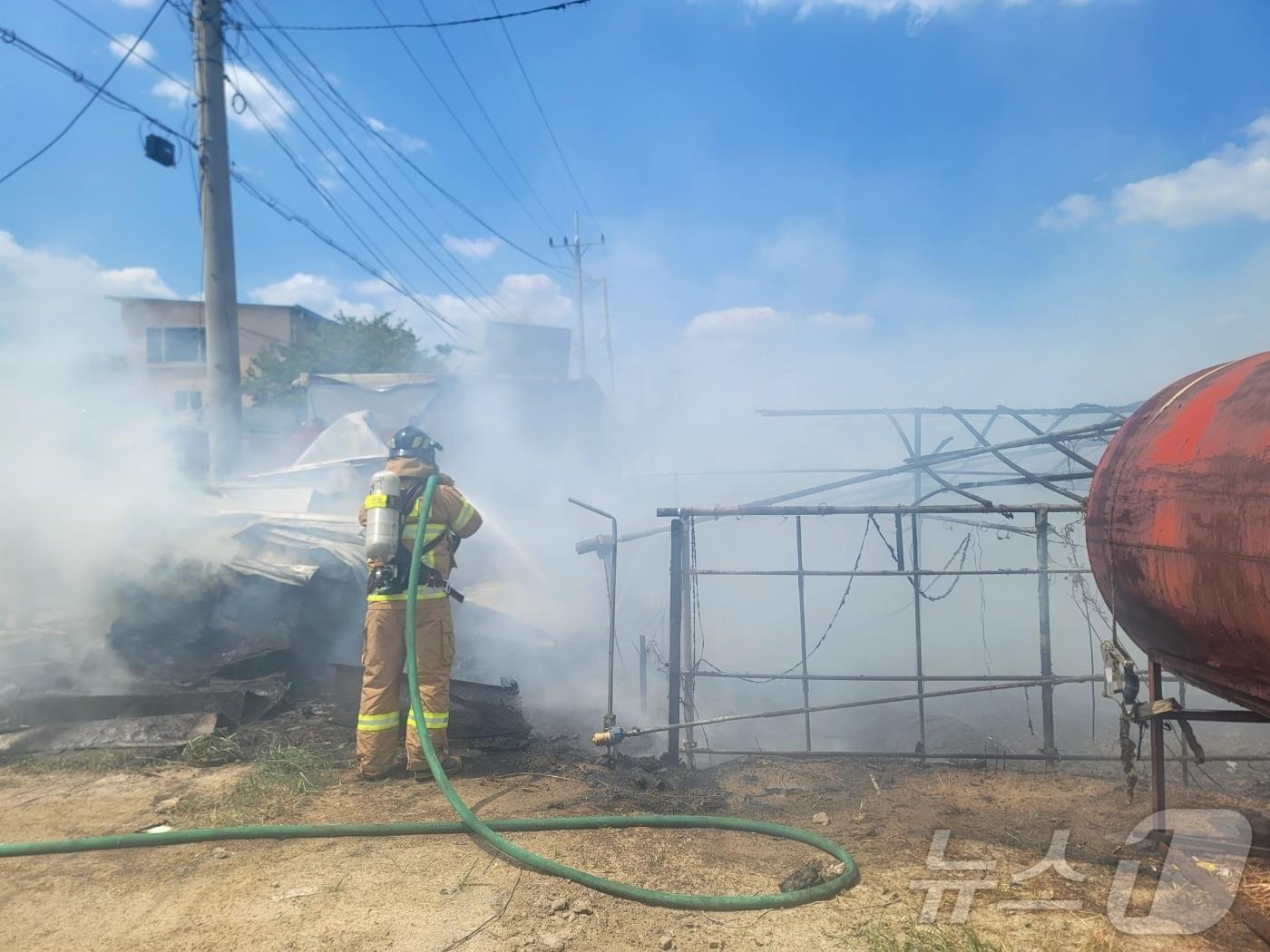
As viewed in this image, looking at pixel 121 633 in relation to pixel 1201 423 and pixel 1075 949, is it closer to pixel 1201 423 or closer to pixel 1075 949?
pixel 1075 949

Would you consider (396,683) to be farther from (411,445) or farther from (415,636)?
(411,445)

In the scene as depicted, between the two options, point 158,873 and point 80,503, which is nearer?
point 158,873

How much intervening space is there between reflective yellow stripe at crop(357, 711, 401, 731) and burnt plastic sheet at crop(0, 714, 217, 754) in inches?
51.7

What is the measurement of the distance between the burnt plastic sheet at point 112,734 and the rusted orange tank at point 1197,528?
222 inches

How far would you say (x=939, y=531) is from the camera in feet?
46.2

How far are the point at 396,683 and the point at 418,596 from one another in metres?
0.56

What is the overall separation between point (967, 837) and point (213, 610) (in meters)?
6.45

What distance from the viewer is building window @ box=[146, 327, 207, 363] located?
31.2 metres

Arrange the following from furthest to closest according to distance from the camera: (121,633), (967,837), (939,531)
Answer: (939,531) → (121,633) → (967,837)

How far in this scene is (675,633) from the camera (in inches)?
211

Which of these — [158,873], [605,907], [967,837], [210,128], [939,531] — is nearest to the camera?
[605,907]

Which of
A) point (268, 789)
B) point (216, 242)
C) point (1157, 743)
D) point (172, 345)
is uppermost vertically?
point (172, 345)

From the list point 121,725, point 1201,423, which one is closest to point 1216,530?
point 1201,423

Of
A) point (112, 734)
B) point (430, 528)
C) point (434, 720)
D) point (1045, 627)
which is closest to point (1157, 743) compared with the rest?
point (1045, 627)
